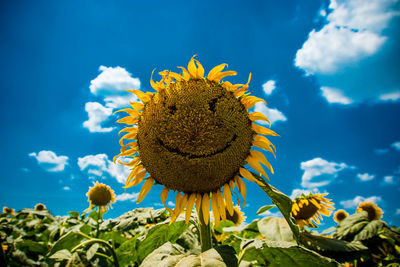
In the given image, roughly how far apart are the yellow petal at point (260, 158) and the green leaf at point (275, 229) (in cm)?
75

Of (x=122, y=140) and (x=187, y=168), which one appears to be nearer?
(x=187, y=168)

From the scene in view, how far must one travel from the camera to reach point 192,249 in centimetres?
269

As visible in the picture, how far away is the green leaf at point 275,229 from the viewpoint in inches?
99.9

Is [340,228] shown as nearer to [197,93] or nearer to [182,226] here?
[182,226]

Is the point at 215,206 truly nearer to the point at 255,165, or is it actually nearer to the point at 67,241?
the point at 255,165

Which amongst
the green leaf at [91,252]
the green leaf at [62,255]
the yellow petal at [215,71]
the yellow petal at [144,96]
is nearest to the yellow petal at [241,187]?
the yellow petal at [215,71]

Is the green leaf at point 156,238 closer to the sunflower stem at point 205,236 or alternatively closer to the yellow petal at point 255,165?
the sunflower stem at point 205,236

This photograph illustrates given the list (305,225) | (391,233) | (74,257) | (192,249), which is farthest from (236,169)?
(391,233)

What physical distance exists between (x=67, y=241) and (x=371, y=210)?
770 cm

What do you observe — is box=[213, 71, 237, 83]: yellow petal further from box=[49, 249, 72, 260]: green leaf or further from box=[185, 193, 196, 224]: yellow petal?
box=[49, 249, 72, 260]: green leaf

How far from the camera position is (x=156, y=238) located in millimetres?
2434

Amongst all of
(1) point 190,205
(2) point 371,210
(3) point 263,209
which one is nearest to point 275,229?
(3) point 263,209

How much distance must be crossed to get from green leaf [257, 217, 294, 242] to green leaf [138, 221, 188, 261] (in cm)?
90

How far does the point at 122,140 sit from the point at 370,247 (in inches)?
181
